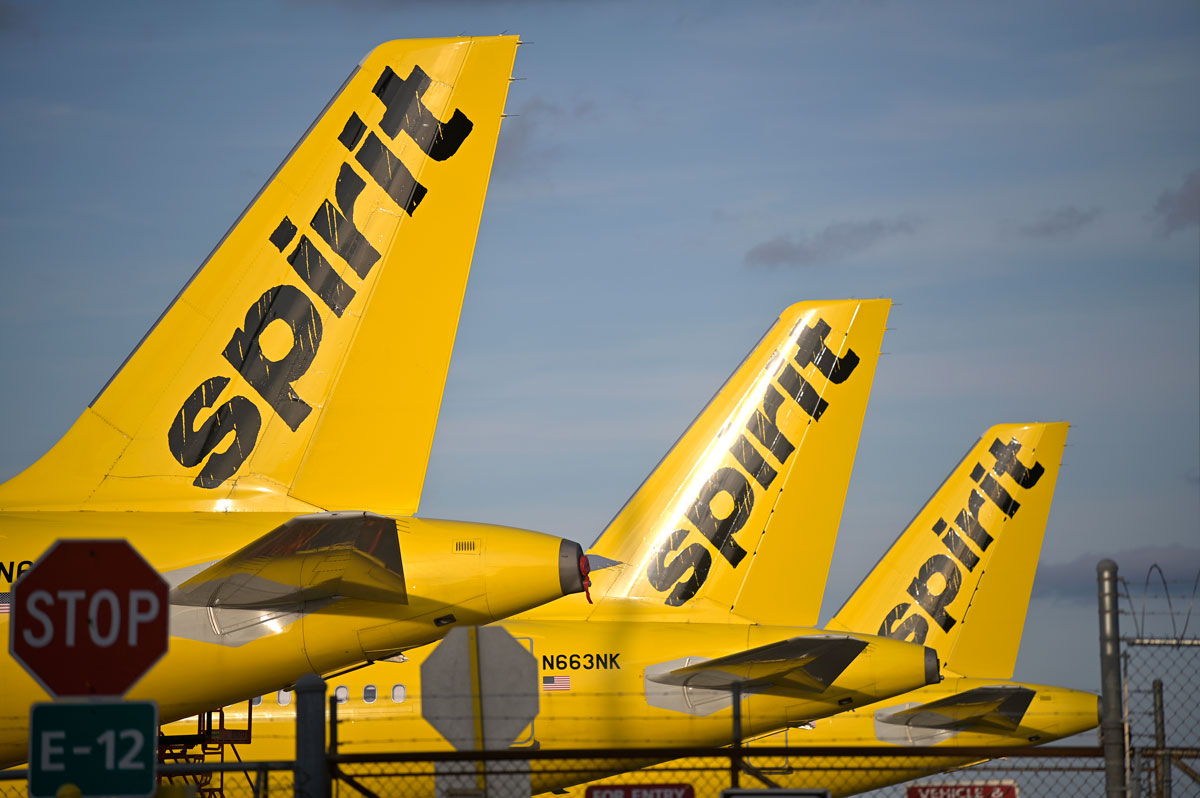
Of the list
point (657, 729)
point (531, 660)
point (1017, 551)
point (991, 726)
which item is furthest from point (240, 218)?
point (1017, 551)

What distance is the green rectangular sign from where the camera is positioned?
524cm

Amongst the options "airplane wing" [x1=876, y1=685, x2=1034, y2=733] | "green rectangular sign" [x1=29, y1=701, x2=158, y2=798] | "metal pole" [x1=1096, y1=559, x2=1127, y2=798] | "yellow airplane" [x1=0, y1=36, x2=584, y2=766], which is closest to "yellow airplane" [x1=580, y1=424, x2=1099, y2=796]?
"airplane wing" [x1=876, y1=685, x2=1034, y2=733]

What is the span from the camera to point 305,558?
868 cm

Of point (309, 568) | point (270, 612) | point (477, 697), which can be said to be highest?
point (309, 568)

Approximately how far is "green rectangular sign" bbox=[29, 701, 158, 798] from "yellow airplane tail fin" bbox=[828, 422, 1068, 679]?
2225 cm

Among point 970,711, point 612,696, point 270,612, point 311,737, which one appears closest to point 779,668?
point 612,696

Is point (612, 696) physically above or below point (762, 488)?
below

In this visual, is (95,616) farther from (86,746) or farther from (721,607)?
(721,607)

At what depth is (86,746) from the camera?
5262mm

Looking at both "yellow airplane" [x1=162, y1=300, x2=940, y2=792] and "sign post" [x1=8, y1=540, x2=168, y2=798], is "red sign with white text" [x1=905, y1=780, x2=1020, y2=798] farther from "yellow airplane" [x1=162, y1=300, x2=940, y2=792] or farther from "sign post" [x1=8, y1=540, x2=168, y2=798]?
"sign post" [x1=8, y1=540, x2=168, y2=798]

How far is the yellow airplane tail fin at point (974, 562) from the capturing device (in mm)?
26281

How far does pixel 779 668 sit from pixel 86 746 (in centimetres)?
1243

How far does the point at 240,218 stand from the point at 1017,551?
21.9 meters

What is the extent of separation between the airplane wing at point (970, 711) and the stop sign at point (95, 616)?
20988mm
